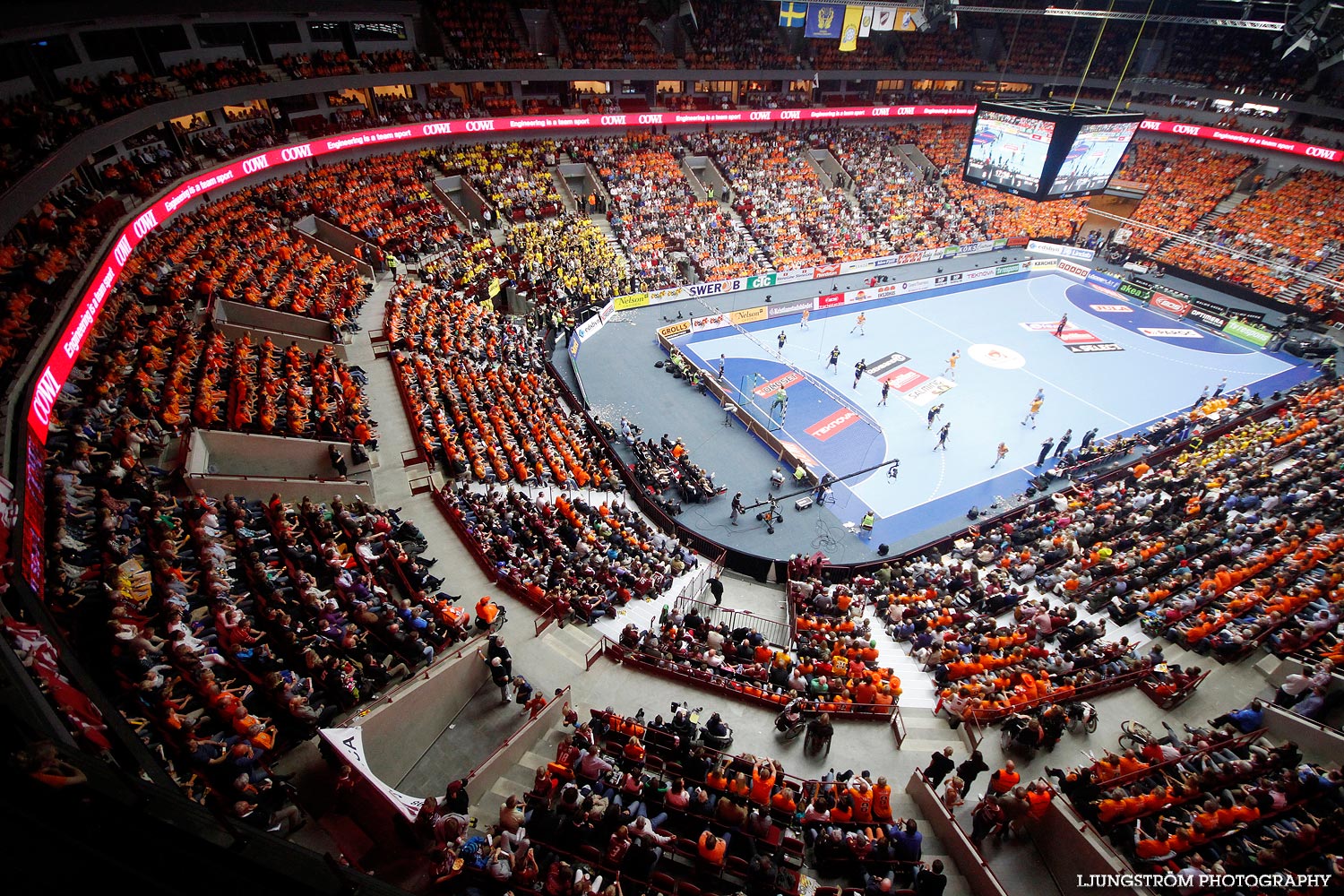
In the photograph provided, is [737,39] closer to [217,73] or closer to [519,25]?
[519,25]

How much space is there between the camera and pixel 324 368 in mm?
18750

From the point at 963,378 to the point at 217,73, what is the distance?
34.8 m

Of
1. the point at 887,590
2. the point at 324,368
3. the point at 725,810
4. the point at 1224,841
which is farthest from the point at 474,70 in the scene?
the point at 1224,841

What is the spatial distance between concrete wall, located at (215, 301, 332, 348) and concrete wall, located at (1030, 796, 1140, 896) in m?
21.7

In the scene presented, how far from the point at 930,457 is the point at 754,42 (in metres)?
39.3

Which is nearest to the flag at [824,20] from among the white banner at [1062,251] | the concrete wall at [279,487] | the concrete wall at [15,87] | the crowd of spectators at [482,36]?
the crowd of spectators at [482,36]

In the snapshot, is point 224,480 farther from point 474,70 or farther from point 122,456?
point 474,70

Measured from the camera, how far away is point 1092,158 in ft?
75.7

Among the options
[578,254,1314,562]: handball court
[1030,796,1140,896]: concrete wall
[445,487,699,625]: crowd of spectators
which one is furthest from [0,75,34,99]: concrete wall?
[1030,796,1140,896]: concrete wall

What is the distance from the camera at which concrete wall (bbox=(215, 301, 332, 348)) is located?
20094 mm

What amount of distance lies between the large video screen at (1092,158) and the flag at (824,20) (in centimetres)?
2089

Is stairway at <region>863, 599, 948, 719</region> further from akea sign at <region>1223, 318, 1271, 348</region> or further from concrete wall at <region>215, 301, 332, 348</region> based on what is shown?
akea sign at <region>1223, 318, 1271, 348</region>

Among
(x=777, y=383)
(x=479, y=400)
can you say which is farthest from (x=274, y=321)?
(x=777, y=383)

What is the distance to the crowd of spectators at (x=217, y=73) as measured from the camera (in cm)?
2562
